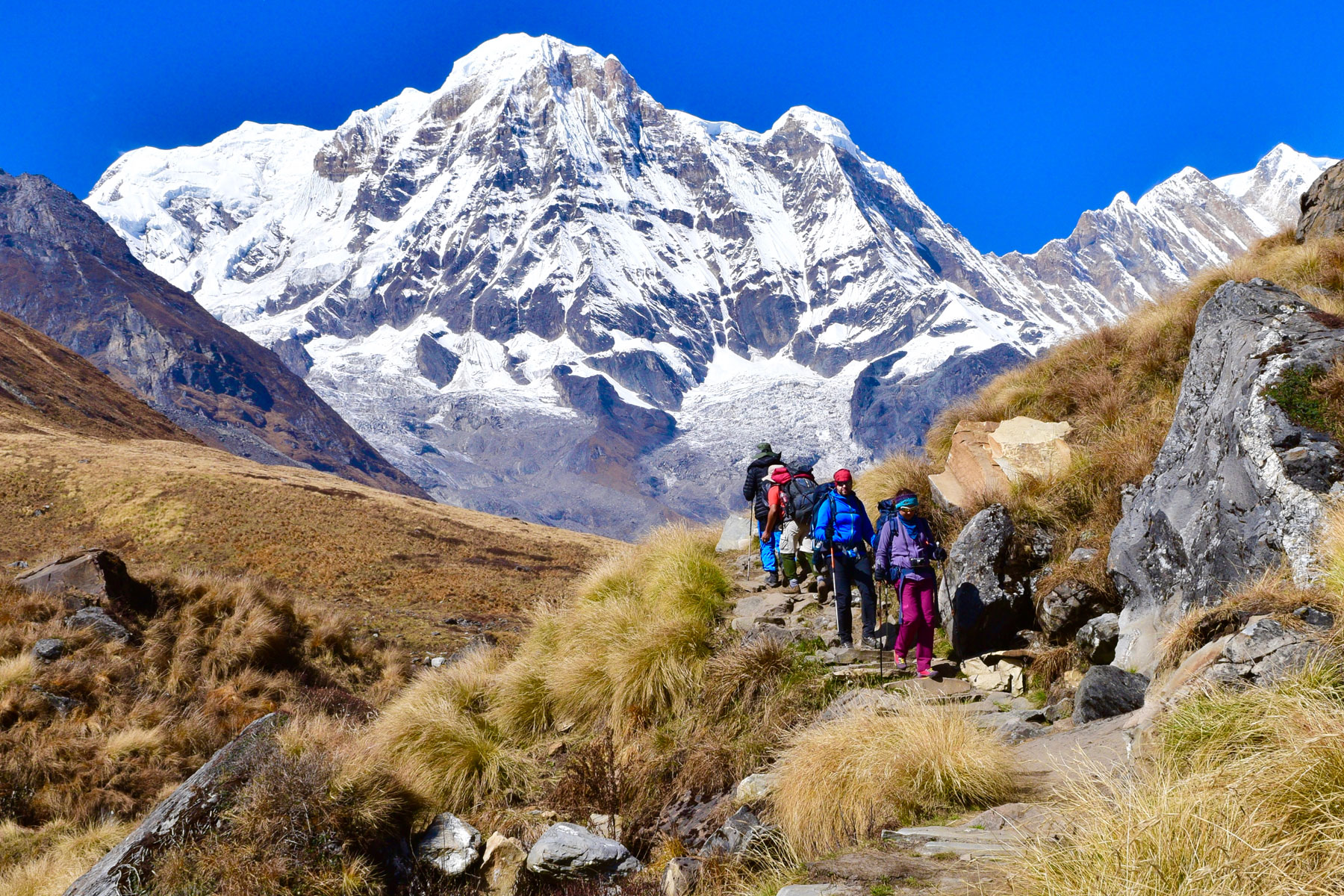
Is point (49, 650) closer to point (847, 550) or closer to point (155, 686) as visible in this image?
point (155, 686)

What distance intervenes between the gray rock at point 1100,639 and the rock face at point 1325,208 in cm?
837

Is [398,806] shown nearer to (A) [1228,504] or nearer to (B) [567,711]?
(B) [567,711]

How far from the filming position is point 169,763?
10.1 meters

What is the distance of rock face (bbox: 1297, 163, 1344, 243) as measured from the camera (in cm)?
1124

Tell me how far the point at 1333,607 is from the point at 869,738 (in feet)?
9.13

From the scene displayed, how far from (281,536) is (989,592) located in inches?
1142

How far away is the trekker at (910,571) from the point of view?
295 inches

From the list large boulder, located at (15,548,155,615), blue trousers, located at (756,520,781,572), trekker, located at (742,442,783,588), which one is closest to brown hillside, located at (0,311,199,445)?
large boulder, located at (15,548,155,615)

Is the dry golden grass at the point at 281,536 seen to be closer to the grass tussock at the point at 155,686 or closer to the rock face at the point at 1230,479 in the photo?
the grass tussock at the point at 155,686

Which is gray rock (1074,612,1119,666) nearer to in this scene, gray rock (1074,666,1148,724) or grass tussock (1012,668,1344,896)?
gray rock (1074,666,1148,724)

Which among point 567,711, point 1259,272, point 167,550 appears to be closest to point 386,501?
point 167,550

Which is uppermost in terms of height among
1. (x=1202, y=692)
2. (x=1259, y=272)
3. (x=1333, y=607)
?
(x=1259, y=272)

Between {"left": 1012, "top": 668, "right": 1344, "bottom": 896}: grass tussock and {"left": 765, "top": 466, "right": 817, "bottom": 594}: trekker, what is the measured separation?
736 cm

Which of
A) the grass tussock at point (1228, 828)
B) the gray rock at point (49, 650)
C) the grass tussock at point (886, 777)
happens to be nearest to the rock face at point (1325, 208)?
the grass tussock at point (886, 777)
